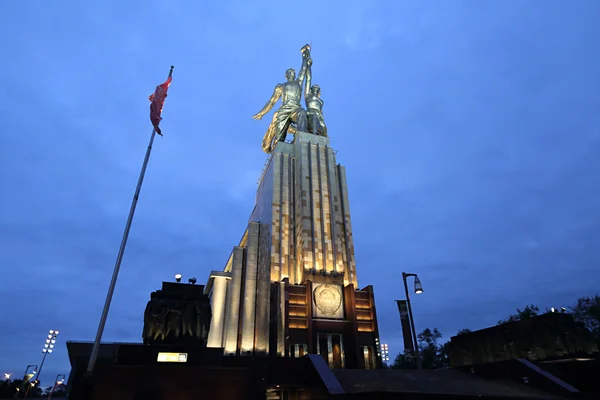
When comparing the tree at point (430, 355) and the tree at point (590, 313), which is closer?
the tree at point (590, 313)

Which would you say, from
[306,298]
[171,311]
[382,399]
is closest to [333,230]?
[306,298]

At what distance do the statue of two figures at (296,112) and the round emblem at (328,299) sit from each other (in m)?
21.9

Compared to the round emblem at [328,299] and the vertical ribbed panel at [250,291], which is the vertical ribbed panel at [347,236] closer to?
the round emblem at [328,299]

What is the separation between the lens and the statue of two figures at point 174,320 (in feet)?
62.5

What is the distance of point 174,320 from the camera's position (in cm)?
1950

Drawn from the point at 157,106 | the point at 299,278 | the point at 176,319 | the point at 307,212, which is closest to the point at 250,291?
the point at 299,278

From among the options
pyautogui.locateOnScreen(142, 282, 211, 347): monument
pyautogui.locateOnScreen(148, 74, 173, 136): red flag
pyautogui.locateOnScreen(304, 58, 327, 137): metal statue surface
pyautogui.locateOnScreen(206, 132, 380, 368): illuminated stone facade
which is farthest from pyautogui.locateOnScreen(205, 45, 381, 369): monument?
pyautogui.locateOnScreen(148, 74, 173, 136): red flag

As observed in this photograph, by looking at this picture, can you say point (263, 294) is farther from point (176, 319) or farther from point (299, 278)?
point (176, 319)

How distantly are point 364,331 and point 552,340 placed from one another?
1741cm

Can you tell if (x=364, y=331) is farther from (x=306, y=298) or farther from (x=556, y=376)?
(x=556, y=376)

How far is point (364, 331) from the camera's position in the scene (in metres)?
34.3

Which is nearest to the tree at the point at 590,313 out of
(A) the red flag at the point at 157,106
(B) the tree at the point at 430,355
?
(B) the tree at the point at 430,355

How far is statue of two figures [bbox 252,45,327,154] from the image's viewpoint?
49.2m

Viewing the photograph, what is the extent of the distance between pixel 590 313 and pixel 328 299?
3078 cm
